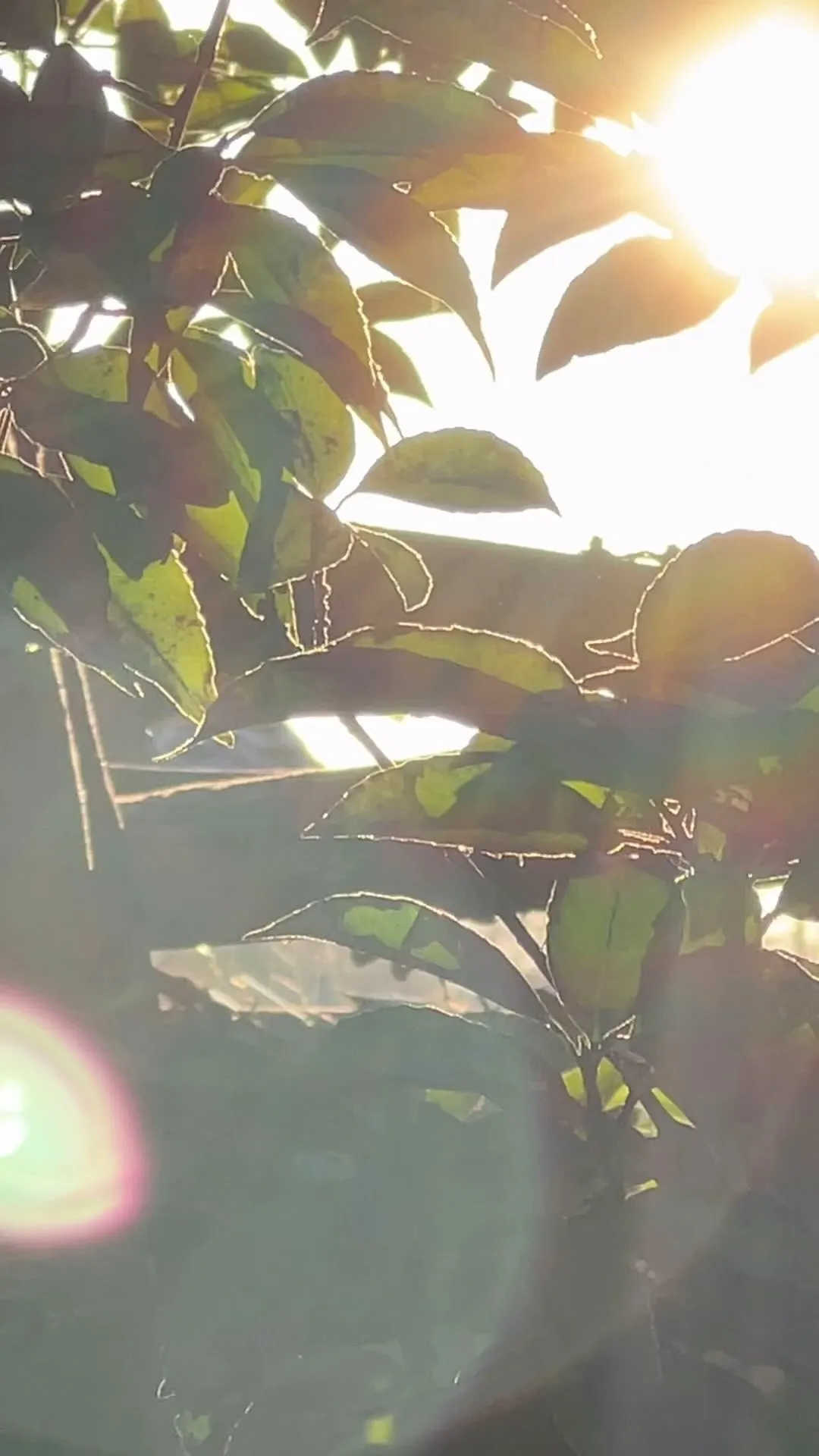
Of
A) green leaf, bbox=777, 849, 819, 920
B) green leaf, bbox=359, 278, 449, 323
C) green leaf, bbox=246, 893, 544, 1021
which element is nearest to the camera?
green leaf, bbox=777, 849, 819, 920

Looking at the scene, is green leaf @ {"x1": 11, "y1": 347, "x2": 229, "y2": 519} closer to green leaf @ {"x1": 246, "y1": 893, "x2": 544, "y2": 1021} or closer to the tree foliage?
the tree foliage

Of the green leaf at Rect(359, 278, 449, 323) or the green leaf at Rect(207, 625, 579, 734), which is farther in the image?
the green leaf at Rect(359, 278, 449, 323)

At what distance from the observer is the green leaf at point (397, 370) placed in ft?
1.75

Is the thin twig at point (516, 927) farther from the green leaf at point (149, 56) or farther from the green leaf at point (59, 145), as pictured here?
the green leaf at point (149, 56)

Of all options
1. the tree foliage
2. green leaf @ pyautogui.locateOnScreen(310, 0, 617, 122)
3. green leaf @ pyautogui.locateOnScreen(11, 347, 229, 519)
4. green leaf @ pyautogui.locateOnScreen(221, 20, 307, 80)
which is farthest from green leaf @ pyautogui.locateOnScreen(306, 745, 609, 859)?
green leaf @ pyautogui.locateOnScreen(221, 20, 307, 80)

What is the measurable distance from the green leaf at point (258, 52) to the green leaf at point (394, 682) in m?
0.31

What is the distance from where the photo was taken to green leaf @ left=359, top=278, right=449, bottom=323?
1.74 feet

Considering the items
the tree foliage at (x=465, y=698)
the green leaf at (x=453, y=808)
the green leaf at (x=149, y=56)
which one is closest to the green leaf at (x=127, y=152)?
the tree foliage at (x=465, y=698)

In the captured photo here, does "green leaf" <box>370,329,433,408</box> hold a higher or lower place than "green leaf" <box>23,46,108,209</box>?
lower

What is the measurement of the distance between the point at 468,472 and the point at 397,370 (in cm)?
15

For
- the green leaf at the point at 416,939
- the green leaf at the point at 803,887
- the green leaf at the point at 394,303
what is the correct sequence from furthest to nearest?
the green leaf at the point at 394,303
the green leaf at the point at 416,939
the green leaf at the point at 803,887

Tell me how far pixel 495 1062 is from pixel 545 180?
0.28 metres

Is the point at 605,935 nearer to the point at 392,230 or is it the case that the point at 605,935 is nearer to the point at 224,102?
the point at 392,230

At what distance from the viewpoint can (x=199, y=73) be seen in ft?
1.38
